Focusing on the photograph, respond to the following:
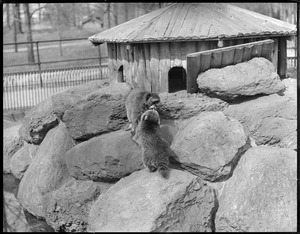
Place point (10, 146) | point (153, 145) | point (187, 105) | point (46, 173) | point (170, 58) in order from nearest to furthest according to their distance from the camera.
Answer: point (153, 145), point (187, 105), point (170, 58), point (46, 173), point (10, 146)

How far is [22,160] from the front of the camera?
9.73 metres

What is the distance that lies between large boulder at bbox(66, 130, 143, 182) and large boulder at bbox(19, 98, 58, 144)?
1762 mm

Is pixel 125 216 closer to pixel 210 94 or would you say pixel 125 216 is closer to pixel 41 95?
pixel 210 94

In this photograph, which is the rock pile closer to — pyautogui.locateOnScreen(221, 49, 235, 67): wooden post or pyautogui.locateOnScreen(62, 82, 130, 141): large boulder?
pyautogui.locateOnScreen(62, 82, 130, 141): large boulder

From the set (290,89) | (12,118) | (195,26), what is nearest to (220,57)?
(195,26)

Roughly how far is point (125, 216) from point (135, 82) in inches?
132

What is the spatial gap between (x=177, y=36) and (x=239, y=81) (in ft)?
4.48

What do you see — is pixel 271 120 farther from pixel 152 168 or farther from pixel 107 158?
pixel 107 158

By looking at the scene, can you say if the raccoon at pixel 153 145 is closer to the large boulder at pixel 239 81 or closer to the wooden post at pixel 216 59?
the large boulder at pixel 239 81

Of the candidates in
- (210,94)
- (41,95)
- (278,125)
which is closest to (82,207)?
(210,94)

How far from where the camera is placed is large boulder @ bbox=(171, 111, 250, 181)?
21.5 ft

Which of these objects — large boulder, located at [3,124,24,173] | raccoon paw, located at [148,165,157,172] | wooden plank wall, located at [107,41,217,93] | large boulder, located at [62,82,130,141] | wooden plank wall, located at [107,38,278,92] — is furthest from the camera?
large boulder, located at [3,124,24,173]

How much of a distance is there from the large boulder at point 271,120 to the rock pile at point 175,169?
0.06 ft

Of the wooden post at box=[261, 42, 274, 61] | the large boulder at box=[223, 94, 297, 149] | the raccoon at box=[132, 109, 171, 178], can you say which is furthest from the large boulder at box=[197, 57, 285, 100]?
the raccoon at box=[132, 109, 171, 178]
